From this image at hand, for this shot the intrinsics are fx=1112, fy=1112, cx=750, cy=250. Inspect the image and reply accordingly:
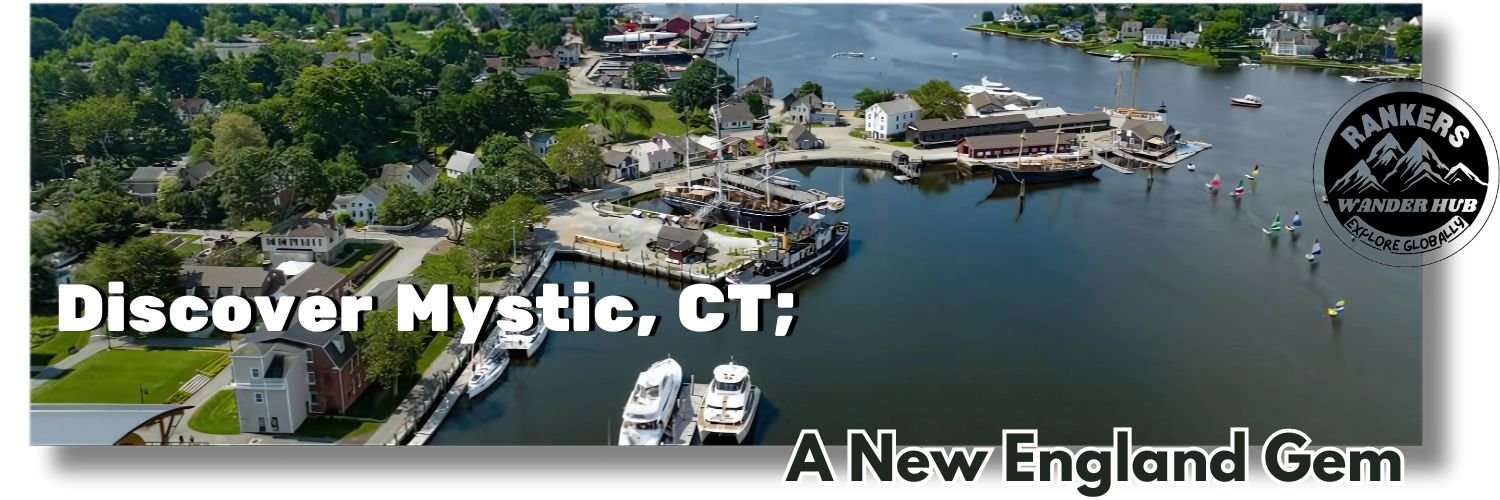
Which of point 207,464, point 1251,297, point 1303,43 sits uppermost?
point 1303,43

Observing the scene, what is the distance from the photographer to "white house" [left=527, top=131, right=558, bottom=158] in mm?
25188

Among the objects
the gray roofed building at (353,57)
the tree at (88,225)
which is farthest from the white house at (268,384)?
the gray roofed building at (353,57)

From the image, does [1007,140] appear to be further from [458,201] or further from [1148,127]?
[458,201]

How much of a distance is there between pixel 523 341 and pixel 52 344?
6.02m

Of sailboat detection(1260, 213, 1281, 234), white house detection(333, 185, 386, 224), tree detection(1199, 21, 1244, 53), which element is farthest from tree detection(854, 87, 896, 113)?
tree detection(1199, 21, 1244, 53)

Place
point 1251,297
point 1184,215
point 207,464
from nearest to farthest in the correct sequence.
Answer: point 207,464 → point 1251,297 → point 1184,215

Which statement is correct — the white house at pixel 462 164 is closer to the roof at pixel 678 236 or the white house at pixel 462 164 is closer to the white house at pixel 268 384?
the roof at pixel 678 236

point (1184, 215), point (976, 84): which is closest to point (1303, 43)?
point (976, 84)

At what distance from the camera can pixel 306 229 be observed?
17.5 m

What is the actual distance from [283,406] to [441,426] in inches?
65.3

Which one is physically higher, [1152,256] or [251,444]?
[1152,256]

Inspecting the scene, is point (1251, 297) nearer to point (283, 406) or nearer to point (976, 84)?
point (283, 406)

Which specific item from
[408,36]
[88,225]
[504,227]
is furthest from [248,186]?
[408,36]

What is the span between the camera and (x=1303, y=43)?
37375 millimetres
